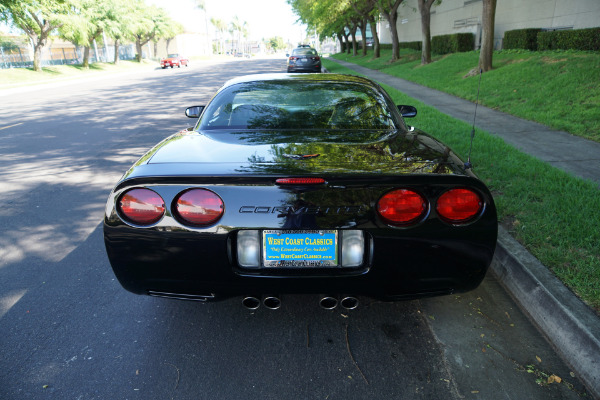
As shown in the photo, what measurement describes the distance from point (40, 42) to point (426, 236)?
3992 centimetres

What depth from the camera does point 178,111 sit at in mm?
11367

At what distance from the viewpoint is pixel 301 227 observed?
199 centimetres

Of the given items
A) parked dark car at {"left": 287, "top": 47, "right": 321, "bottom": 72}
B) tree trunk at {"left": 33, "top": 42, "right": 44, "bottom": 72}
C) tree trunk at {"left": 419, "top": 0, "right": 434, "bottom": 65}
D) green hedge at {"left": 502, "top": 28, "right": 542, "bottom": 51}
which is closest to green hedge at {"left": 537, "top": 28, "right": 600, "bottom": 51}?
green hedge at {"left": 502, "top": 28, "right": 542, "bottom": 51}

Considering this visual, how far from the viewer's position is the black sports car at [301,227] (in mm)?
2000

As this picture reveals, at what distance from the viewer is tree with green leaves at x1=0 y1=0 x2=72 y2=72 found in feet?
98.1

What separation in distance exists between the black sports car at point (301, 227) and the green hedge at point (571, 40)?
1451 cm

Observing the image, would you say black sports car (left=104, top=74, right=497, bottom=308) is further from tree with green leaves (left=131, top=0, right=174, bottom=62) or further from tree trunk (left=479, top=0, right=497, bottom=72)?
tree with green leaves (left=131, top=0, right=174, bottom=62)

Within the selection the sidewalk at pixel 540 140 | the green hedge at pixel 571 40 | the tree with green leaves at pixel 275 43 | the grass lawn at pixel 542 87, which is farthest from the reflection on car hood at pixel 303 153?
the tree with green leaves at pixel 275 43

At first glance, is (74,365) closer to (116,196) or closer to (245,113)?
(116,196)

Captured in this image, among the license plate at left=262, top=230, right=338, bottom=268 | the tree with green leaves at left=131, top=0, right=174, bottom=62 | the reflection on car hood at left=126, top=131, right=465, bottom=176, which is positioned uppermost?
the tree with green leaves at left=131, top=0, right=174, bottom=62

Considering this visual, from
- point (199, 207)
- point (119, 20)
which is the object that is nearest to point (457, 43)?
point (199, 207)

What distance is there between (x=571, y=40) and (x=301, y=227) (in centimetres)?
1609

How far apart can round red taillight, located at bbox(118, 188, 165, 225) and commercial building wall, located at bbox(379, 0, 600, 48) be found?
18563mm

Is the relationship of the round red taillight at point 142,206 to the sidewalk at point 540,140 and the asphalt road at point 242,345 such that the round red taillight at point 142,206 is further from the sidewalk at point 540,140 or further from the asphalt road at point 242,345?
the sidewalk at point 540,140
